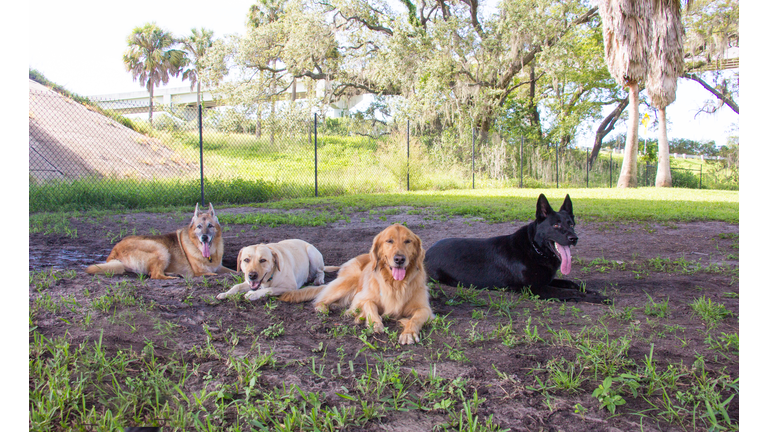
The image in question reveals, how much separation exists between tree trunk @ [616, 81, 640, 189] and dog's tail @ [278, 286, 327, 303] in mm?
20713

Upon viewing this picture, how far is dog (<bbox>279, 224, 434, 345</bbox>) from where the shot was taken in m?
3.19

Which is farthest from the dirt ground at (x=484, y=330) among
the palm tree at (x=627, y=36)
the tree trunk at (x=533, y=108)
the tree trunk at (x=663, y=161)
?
the tree trunk at (x=533, y=108)

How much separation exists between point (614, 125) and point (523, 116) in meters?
8.26

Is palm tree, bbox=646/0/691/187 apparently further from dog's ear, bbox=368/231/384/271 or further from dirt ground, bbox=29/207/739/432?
dog's ear, bbox=368/231/384/271

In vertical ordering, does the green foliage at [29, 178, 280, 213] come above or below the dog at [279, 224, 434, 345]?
above

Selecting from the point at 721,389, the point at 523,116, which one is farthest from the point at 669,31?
the point at 721,389

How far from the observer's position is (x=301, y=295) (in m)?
3.69

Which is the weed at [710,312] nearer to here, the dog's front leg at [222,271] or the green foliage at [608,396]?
the green foliage at [608,396]

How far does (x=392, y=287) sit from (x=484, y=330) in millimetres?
751

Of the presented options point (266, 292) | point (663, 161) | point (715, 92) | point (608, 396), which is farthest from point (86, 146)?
point (715, 92)

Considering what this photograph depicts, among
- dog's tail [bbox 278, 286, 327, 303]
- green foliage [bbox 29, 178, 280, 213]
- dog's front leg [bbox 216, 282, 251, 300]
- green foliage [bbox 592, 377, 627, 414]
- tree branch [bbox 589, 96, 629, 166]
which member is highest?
tree branch [bbox 589, 96, 629, 166]

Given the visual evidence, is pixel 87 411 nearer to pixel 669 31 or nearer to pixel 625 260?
pixel 625 260

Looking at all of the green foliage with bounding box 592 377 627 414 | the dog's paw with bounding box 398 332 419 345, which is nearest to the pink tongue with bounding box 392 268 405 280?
the dog's paw with bounding box 398 332 419 345

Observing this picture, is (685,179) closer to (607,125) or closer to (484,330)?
(607,125)
